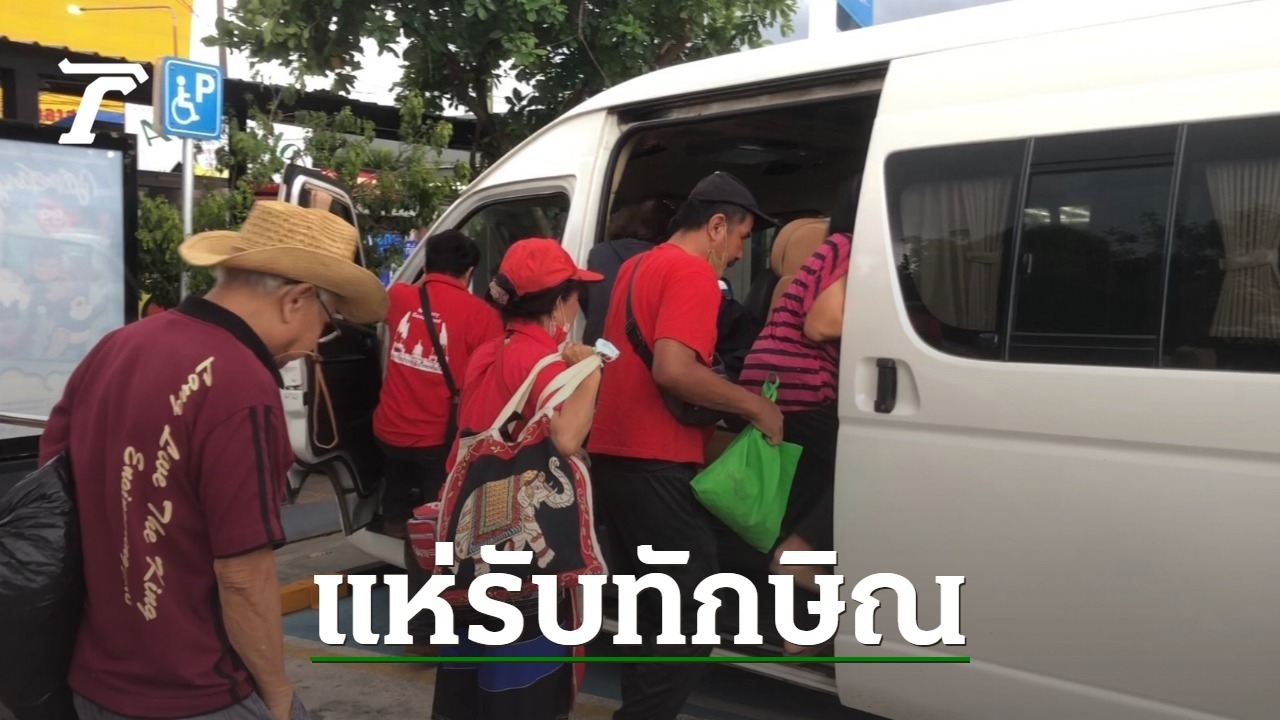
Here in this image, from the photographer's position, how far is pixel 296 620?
5344 mm

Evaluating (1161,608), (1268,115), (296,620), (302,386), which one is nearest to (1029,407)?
(1161,608)

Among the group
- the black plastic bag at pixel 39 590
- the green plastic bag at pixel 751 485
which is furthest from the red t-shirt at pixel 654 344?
the black plastic bag at pixel 39 590

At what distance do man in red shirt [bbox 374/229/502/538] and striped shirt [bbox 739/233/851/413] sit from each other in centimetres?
145

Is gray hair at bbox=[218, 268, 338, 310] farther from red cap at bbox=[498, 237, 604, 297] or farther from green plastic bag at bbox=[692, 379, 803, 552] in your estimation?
green plastic bag at bbox=[692, 379, 803, 552]

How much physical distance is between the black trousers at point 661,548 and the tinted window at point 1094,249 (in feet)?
3.46

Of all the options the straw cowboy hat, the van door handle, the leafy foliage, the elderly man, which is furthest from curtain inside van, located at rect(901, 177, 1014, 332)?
the leafy foliage

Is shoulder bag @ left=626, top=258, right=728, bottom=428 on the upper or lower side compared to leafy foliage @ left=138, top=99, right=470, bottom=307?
lower

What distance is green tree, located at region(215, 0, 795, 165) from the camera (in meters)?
7.66

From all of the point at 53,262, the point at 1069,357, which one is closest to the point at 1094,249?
the point at 1069,357

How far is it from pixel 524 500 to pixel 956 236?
140cm

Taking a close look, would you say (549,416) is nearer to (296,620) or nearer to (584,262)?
(584,262)

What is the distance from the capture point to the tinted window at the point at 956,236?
292cm

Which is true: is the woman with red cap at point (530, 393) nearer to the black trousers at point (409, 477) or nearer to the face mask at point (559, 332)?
the face mask at point (559, 332)

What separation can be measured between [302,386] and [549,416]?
2494 mm
